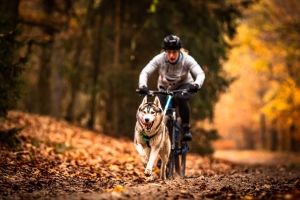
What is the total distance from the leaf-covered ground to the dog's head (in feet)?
2.85

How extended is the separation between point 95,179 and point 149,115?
1.52 m

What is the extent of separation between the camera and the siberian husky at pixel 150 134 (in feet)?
19.5

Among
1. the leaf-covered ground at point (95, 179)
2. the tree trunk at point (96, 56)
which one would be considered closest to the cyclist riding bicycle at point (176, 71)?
the leaf-covered ground at point (95, 179)

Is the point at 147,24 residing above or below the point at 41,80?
above

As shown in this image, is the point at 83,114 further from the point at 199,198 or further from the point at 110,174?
the point at 199,198

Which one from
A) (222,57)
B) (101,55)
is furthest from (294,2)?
(101,55)

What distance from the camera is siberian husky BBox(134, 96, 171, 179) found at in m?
5.93

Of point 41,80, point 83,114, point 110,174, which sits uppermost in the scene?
point 41,80

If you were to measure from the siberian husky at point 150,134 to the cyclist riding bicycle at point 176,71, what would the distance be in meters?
0.75

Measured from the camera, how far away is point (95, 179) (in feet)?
21.2

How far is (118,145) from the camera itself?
1277 cm

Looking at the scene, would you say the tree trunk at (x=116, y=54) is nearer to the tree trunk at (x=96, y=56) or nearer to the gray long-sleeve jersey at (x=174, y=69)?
the tree trunk at (x=96, y=56)

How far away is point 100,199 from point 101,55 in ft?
41.5

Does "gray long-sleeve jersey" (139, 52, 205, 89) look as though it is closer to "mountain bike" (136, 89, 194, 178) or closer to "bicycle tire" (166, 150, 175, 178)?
"mountain bike" (136, 89, 194, 178)
